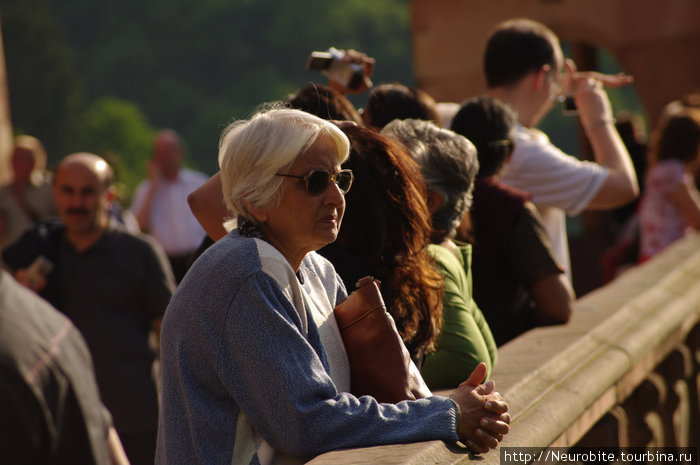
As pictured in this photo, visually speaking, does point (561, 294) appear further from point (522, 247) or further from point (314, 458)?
point (314, 458)

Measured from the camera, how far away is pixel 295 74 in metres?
60.3

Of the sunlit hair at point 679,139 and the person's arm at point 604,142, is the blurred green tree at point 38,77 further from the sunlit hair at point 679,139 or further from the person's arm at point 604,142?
the person's arm at point 604,142

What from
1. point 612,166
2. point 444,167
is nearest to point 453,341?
point 444,167

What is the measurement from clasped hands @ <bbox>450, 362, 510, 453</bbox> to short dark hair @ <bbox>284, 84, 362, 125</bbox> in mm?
1285

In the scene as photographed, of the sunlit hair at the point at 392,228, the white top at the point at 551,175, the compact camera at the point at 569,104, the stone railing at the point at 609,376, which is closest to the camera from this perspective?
the stone railing at the point at 609,376

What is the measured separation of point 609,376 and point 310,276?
4.69 feet

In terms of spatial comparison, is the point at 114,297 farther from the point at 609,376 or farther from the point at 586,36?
the point at 586,36

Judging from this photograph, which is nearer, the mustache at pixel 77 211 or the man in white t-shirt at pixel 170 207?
the mustache at pixel 77 211

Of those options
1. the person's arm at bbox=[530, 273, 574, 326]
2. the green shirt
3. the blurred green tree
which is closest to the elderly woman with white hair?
the green shirt

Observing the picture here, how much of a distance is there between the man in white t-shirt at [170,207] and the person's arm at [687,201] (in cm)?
499

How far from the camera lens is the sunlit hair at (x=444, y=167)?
3.41 meters

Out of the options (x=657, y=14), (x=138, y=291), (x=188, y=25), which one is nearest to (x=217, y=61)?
(x=188, y=25)

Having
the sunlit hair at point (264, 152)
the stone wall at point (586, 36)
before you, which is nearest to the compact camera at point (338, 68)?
the sunlit hair at point (264, 152)

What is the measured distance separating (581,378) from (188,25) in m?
59.5
